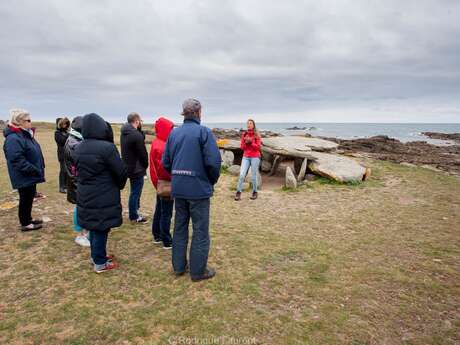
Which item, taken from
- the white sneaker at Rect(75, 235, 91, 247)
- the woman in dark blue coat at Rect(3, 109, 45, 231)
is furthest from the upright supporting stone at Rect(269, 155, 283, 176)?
the woman in dark blue coat at Rect(3, 109, 45, 231)

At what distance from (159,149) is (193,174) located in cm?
116

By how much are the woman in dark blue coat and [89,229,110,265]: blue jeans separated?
2.35m

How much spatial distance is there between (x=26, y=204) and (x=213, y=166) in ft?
14.8

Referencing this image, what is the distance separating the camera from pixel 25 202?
6.35 m

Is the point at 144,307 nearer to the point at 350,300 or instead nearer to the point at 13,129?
the point at 350,300

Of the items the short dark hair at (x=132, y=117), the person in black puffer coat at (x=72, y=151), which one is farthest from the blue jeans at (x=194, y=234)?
the short dark hair at (x=132, y=117)

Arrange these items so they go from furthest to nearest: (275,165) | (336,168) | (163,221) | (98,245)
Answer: (275,165), (336,168), (163,221), (98,245)

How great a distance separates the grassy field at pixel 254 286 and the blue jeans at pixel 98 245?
24 centimetres

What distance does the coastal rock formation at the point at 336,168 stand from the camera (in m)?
11.7

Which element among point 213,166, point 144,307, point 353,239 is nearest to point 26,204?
point 144,307

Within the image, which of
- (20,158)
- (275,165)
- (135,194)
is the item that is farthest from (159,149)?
(275,165)

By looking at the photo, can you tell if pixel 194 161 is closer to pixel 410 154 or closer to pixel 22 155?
pixel 22 155

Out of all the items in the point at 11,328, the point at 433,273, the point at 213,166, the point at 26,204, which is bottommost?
the point at 11,328

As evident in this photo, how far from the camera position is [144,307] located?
161 inches
